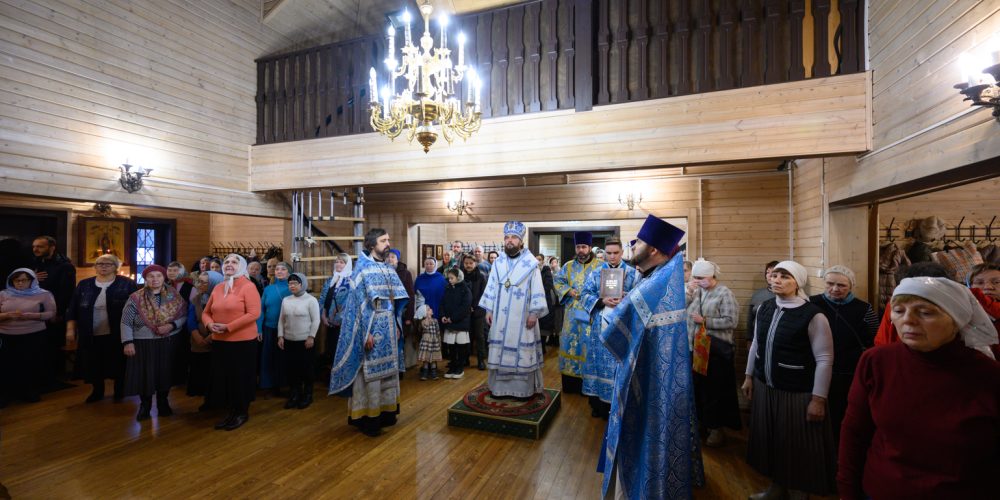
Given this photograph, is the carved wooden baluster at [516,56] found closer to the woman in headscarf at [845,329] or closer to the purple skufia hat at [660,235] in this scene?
the purple skufia hat at [660,235]

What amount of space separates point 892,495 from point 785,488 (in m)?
1.46

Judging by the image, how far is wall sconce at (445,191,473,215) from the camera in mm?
8328

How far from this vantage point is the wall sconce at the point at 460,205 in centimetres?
833

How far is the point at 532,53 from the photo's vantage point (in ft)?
17.2

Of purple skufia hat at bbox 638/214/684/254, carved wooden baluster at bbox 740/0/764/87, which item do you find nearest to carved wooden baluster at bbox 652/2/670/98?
carved wooden baluster at bbox 740/0/764/87

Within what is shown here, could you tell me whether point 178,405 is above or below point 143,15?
below

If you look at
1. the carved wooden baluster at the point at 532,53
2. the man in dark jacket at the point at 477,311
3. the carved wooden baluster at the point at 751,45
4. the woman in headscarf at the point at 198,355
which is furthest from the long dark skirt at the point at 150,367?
the carved wooden baluster at the point at 751,45

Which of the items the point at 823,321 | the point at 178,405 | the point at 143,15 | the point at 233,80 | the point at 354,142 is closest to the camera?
the point at 823,321

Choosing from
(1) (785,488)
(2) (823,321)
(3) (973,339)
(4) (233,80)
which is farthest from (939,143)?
(4) (233,80)

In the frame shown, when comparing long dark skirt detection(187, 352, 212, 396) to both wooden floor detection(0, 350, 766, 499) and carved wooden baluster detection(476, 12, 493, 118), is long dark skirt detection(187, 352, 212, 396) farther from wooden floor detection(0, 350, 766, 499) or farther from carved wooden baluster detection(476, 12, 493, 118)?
carved wooden baluster detection(476, 12, 493, 118)

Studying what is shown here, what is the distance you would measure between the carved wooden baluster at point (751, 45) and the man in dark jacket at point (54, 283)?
777cm

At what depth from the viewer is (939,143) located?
9.52 ft

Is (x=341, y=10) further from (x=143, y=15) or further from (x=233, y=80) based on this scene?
(x=143, y=15)

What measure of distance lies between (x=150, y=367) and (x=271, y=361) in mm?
1087
